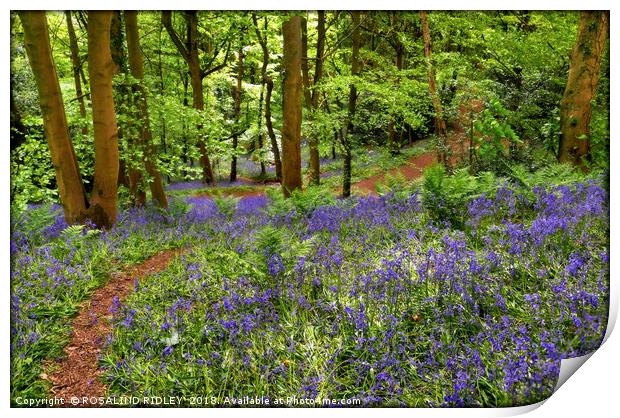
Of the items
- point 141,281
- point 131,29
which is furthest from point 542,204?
point 131,29

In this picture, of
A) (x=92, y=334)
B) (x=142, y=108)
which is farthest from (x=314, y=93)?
(x=92, y=334)

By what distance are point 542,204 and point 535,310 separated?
2.18 metres

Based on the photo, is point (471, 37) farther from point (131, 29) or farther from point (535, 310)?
point (131, 29)

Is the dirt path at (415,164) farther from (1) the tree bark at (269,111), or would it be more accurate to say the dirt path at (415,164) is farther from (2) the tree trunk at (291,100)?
(1) the tree bark at (269,111)

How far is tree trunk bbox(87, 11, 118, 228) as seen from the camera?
16.4 feet

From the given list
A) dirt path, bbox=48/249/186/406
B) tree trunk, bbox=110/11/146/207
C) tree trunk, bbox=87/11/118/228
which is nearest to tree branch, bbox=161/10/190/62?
tree trunk, bbox=110/11/146/207

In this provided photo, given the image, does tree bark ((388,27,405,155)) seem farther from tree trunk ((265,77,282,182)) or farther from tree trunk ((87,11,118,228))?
tree trunk ((87,11,118,228))

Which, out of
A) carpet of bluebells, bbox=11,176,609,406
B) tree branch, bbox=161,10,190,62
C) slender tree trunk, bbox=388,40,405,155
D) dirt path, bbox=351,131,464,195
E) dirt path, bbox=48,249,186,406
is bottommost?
dirt path, bbox=48,249,186,406

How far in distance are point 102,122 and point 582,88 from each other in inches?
219

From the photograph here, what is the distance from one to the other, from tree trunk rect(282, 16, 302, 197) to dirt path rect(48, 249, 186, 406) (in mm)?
3575

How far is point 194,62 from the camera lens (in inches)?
372

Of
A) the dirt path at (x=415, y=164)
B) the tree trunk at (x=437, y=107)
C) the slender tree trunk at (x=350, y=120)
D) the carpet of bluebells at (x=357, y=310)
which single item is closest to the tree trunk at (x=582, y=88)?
the carpet of bluebells at (x=357, y=310)

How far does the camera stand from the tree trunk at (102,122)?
5000 millimetres
